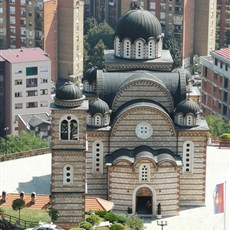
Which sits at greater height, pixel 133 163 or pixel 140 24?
pixel 140 24

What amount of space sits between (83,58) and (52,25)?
25.5ft

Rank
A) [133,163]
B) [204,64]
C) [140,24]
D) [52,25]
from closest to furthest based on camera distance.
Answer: [133,163] → [140,24] → [204,64] → [52,25]

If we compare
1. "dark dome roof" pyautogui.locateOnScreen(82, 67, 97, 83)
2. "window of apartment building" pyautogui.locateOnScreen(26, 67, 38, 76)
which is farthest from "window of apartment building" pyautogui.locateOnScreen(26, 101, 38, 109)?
"dark dome roof" pyautogui.locateOnScreen(82, 67, 97, 83)

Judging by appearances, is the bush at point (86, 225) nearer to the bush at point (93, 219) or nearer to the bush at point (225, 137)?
the bush at point (93, 219)

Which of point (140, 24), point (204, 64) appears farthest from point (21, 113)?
point (140, 24)

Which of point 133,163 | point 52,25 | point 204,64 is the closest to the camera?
point 133,163

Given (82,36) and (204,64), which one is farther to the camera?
(82,36)

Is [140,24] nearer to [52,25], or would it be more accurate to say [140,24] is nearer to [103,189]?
[103,189]

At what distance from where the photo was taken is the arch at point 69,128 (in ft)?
241

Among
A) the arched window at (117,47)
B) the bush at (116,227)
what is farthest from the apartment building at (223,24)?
the bush at (116,227)

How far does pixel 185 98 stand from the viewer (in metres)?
79.7

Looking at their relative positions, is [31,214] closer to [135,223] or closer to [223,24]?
[135,223]

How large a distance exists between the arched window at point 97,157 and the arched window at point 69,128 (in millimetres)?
4869

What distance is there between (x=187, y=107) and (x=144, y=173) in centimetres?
585
